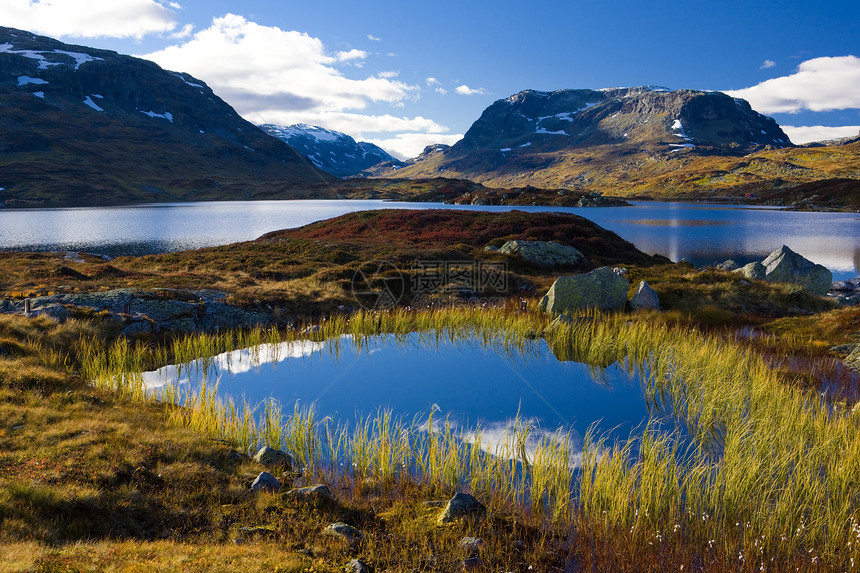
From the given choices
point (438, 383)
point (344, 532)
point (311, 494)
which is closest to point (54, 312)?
point (438, 383)

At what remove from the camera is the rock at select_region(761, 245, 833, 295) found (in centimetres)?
2943

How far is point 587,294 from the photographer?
73.8 feet

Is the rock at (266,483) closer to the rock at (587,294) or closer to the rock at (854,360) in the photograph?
the rock at (587,294)

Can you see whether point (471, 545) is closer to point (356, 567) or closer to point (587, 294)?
point (356, 567)

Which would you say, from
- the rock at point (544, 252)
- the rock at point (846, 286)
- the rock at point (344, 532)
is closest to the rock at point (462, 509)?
the rock at point (344, 532)

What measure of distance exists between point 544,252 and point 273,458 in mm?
33093

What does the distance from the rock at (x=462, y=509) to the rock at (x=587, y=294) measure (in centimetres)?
1592

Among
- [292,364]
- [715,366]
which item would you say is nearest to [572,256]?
[715,366]

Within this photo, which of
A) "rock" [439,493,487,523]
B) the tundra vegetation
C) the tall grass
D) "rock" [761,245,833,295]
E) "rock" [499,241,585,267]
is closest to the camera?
the tundra vegetation

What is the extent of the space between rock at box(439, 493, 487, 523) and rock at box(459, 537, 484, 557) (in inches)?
21.8

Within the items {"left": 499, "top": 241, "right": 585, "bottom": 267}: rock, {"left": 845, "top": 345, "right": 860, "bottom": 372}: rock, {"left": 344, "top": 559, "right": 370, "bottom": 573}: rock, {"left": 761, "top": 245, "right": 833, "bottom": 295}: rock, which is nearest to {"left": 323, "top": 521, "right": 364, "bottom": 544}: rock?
{"left": 344, "top": 559, "right": 370, "bottom": 573}: rock

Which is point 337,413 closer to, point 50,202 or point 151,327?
point 151,327

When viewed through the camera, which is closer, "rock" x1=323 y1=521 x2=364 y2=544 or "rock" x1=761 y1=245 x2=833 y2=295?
"rock" x1=323 y1=521 x2=364 y2=544

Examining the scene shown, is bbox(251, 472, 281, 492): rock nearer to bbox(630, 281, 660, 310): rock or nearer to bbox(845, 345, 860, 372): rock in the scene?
bbox(845, 345, 860, 372): rock
